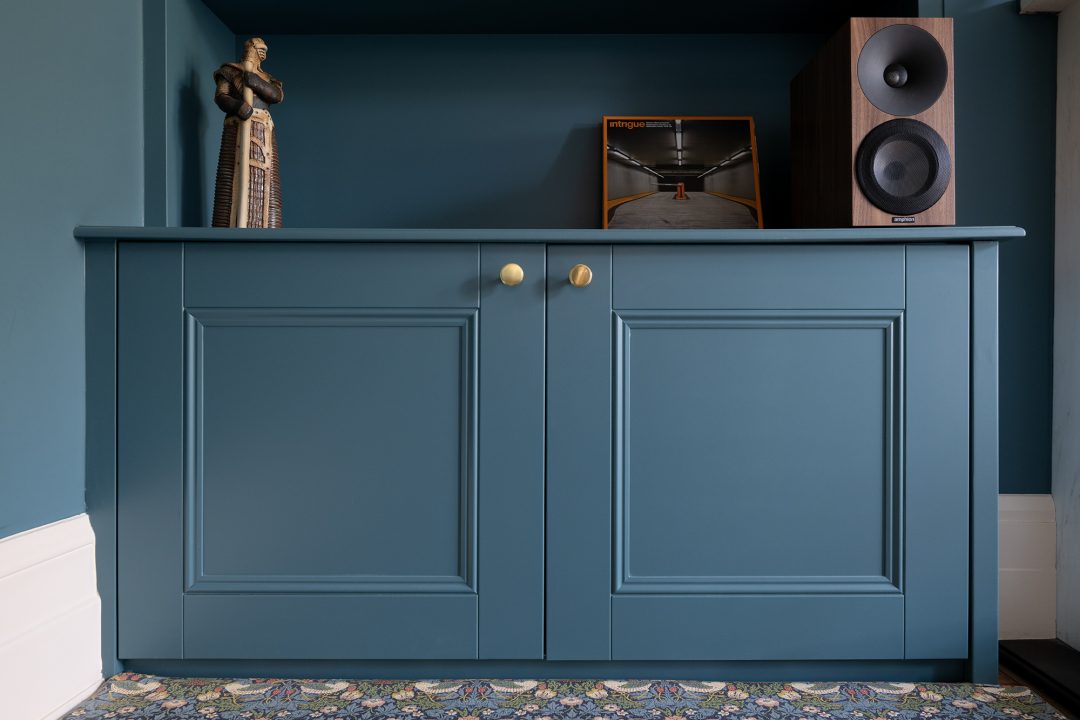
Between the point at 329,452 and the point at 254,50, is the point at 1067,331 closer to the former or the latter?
the point at 329,452

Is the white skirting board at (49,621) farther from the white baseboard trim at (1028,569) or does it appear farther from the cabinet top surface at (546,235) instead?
the white baseboard trim at (1028,569)

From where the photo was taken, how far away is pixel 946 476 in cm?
113

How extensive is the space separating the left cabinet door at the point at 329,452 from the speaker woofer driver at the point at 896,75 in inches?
25.3

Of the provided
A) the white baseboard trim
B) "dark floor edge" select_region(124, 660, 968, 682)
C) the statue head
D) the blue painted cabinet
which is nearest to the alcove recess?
the statue head

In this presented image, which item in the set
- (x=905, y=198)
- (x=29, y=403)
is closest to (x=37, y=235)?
(x=29, y=403)

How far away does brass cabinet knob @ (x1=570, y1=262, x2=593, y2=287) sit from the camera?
111 centimetres

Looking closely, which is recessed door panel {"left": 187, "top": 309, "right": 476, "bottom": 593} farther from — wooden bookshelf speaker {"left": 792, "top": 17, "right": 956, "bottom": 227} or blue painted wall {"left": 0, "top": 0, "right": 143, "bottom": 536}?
wooden bookshelf speaker {"left": 792, "top": 17, "right": 956, "bottom": 227}

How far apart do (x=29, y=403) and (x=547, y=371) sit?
0.78 metres

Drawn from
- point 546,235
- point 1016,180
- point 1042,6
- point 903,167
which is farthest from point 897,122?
point 546,235

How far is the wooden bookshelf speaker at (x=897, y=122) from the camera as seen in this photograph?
45.9 inches

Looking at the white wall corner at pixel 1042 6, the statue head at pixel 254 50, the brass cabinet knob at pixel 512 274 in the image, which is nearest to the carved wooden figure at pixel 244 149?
the statue head at pixel 254 50

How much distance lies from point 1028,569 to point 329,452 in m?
1.36

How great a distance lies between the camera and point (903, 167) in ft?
3.85

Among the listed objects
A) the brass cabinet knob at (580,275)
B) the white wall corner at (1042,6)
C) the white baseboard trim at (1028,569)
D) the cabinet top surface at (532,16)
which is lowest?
the white baseboard trim at (1028,569)
